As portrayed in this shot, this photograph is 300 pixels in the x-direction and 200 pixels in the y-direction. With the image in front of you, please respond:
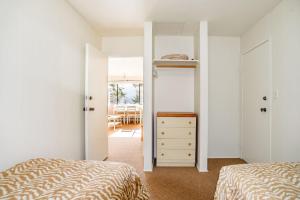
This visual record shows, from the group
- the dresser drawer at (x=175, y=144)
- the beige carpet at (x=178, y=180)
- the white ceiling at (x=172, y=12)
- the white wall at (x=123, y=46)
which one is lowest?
the beige carpet at (x=178, y=180)

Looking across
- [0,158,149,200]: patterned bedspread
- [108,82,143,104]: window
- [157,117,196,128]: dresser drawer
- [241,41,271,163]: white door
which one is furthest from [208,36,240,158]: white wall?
[108,82,143,104]: window

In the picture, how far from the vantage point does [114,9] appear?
90.1 inches

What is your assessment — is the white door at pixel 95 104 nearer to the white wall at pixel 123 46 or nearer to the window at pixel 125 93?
the white wall at pixel 123 46

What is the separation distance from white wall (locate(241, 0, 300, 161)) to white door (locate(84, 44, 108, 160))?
7.97ft

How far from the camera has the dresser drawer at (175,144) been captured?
2.70 m

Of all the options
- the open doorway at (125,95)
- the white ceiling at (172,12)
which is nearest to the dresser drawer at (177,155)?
the white ceiling at (172,12)

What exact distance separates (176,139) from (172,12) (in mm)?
1847

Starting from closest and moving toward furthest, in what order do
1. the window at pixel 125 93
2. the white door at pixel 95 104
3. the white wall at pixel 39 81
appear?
the white wall at pixel 39 81
the white door at pixel 95 104
the window at pixel 125 93

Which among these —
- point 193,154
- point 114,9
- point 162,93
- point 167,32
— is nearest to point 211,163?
point 193,154

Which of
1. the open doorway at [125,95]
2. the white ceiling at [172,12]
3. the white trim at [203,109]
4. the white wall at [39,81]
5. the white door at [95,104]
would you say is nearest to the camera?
the white wall at [39,81]

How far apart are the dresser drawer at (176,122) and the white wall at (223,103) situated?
0.63 metres

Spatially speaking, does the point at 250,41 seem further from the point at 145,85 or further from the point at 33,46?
the point at 33,46

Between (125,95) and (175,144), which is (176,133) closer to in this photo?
(175,144)

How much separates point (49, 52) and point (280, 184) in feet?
7.10
